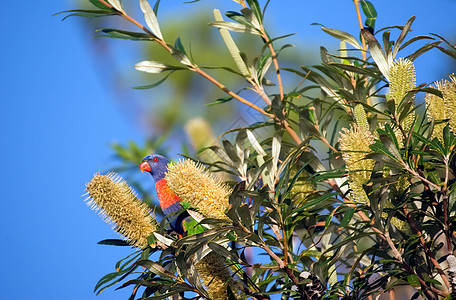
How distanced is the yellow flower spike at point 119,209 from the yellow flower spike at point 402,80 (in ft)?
2.45

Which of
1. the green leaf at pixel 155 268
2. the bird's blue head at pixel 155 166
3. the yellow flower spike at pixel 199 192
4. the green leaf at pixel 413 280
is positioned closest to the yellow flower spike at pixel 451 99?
the green leaf at pixel 413 280

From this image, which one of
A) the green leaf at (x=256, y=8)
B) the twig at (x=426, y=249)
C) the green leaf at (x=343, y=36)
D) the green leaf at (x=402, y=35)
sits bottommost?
the twig at (x=426, y=249)

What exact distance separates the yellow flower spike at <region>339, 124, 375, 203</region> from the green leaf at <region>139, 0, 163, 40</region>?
2.16 ft

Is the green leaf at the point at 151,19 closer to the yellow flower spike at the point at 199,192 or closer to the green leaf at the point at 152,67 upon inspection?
the green leaf at the point at 152,67

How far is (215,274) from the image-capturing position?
1.30 metres

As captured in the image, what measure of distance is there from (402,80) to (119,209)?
A: 81 cm

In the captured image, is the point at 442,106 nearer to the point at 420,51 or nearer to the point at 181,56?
the point at 420,51

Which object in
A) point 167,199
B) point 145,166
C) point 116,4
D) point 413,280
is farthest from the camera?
point 145,166

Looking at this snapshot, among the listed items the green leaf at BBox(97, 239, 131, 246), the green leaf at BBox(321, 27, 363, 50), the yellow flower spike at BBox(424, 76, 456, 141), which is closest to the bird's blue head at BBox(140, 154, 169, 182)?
the green leaf at BBox(97, 239, 131, 246)

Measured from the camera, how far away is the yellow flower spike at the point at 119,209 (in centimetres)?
129

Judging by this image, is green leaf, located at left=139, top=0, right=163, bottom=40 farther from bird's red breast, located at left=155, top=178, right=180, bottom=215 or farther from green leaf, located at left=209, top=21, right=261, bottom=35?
bird's red breast, located at left=155, top=178, right=180, bottom=215

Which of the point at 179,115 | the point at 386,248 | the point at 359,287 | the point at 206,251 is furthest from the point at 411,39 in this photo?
the point at 179,115

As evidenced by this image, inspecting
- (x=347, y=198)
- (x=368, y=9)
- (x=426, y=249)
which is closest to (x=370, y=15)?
(x=368, y=9)

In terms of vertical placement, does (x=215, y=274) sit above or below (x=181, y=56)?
below
